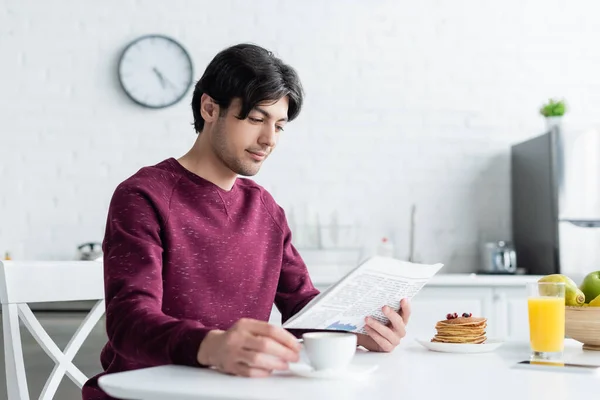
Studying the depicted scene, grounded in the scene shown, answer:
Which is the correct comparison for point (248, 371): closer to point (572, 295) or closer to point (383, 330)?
point (383, 330)

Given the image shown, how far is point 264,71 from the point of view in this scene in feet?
5.34

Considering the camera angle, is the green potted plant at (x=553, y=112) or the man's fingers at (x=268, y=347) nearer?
the man's fingers at (x=268, y=347)

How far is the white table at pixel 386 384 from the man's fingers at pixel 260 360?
0.02 meters

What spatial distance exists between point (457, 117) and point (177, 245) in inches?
98.2

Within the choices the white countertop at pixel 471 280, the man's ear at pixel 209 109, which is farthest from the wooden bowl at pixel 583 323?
the white countertop at pixel 471 280

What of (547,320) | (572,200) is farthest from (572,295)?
(572,200)

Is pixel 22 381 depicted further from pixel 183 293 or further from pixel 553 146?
pixel 553 146

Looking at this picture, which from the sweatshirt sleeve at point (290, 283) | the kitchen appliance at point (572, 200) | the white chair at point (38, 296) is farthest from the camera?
the kitchen appliance at point (572, 200)

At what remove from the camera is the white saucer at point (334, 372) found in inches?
43.5

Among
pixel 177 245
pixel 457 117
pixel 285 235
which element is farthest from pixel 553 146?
pixel 177 245

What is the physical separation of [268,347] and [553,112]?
2739mm

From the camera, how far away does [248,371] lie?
108 cm

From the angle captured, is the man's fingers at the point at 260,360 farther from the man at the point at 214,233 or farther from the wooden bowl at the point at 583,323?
the wooden bowl at the point at 583,323

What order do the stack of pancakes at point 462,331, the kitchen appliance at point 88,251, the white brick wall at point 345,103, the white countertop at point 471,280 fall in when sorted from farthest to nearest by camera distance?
the white brick wall at point 345,103, the kitchen appliance at point 88,251, the white countertop at point 471,280, the stack of pancakes at point 462,331
